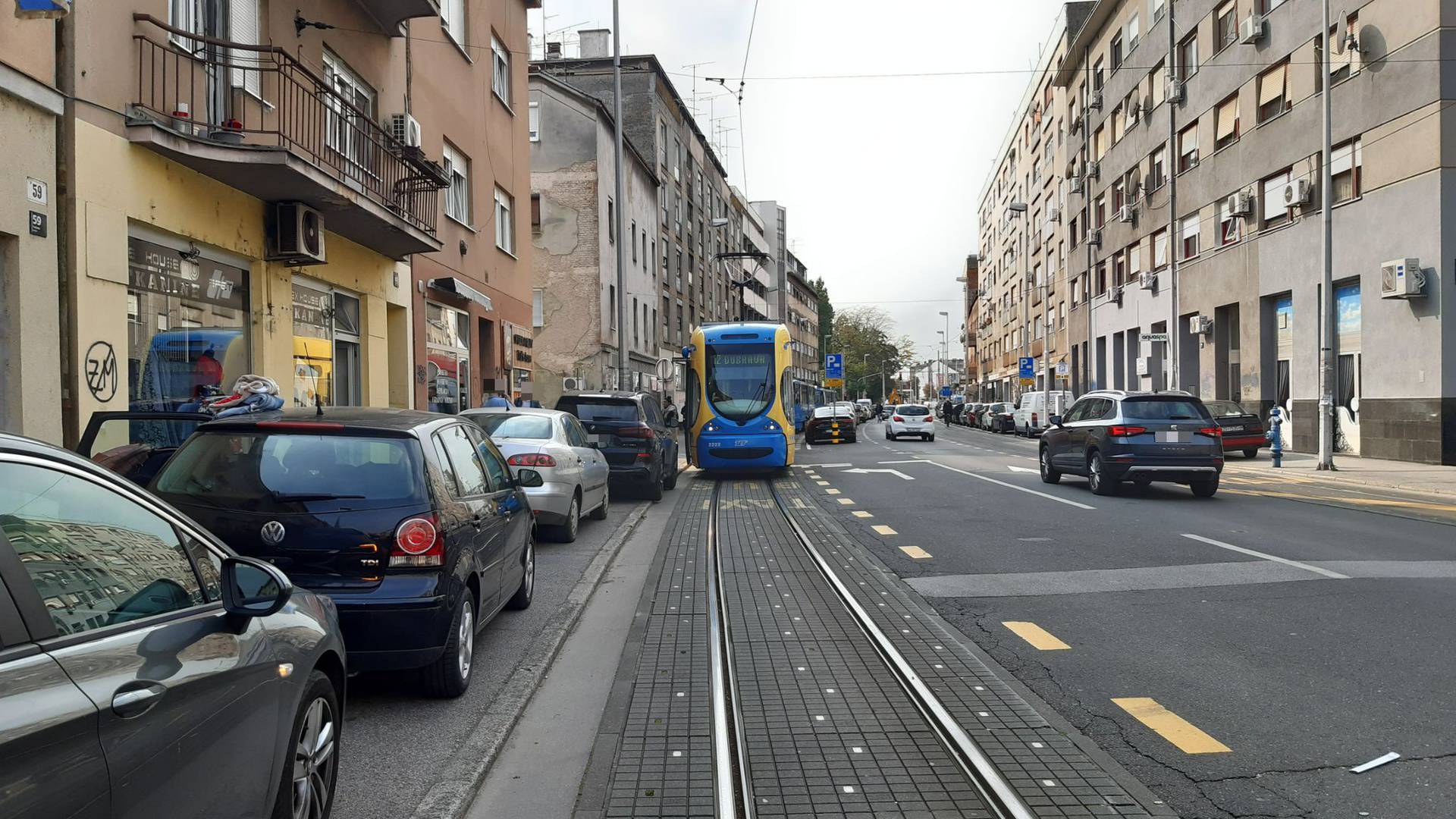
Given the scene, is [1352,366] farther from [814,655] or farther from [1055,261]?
[1055,261]

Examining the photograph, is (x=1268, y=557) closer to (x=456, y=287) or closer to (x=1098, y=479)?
(x=1098, y=479)

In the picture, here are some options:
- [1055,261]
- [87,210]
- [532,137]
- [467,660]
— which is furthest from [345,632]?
[1055,261]

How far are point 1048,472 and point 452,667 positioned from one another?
13.9 meters

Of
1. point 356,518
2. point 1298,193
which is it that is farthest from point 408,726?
point 1298,193

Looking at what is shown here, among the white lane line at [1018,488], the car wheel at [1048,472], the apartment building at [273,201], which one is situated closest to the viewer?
the apartment building at [273,201]

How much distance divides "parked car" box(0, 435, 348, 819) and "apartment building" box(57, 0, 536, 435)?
6892 millimetres

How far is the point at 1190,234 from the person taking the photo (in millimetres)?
33219

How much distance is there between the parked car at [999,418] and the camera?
48.0 m

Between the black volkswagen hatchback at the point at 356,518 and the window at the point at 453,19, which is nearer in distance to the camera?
the black volkswagen hatchback at the point at 356,518

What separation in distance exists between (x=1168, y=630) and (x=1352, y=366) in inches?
828

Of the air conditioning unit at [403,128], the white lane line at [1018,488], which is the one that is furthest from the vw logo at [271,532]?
the air conditioning unit at [403,128]

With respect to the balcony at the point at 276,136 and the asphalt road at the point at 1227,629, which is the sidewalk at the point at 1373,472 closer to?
the asphalt road at the point at 1227,629

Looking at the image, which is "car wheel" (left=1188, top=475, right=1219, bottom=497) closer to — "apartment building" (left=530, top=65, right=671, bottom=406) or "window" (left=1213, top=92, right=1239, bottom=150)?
"window" (left=1213, top=92, right=1239, bottom=150)

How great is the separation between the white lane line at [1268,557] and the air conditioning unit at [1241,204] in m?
21.3
